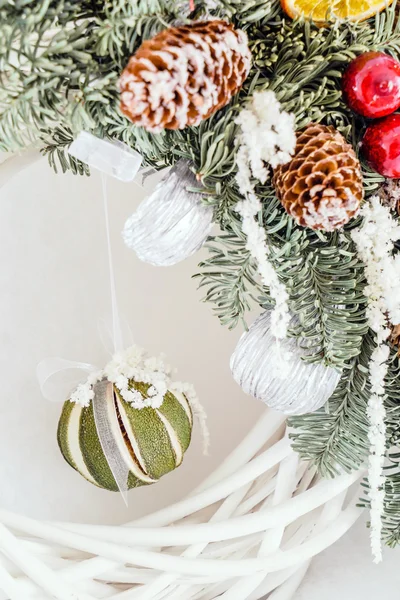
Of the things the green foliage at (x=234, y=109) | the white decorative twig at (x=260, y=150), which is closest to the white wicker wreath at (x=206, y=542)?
the green foliage at (x=234, y=109)

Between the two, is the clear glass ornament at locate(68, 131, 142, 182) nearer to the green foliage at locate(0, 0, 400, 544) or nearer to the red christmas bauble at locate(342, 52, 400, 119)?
the green foliage at locate(0, 0, 400, 544)

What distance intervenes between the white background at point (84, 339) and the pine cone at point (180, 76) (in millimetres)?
489

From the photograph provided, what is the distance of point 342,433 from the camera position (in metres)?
0.53

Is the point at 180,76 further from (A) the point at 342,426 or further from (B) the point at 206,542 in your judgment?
(B) the point at 206,542

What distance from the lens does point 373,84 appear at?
0.36m

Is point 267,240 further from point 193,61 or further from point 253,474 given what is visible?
point 253,474

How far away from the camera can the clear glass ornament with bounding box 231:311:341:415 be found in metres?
0.46

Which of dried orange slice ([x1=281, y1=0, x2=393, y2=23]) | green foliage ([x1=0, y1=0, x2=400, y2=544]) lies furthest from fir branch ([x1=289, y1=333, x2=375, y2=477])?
dried orange slice ([x1=281, y1=0, x2=393, y2=23])

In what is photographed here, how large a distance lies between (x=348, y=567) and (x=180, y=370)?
1.14 ft

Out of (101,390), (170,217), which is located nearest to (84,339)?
(101,390)

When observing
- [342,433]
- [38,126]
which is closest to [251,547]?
[342,433]

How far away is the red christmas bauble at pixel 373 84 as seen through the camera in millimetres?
357

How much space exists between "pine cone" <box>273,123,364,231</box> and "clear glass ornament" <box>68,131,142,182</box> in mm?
107

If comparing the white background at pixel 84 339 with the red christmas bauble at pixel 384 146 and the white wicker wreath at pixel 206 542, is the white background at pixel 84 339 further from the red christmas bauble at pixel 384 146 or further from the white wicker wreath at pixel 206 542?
the red christmas bauble at pixel 384 146
